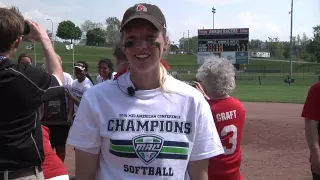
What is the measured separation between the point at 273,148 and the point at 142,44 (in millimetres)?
8483

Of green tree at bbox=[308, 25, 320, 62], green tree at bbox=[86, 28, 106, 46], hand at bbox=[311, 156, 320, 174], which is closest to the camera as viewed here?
hand at bbox=[311, 156, 320, 174]

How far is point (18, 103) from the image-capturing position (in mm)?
2617

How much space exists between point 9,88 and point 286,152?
8.11m

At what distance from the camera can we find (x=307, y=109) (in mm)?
4145

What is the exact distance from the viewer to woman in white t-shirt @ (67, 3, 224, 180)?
217 cm

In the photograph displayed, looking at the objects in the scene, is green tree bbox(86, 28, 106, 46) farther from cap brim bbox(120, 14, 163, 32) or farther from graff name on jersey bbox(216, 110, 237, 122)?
cap brim bbox(120, 14, 163, 32)

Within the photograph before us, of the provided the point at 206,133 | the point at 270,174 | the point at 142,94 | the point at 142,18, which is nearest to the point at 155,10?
the point at 142,18

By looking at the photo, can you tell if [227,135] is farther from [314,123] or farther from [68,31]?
[68,31]

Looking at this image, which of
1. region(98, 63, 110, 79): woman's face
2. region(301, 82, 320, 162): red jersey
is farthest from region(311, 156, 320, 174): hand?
region(98, 63, 110, 79): woman's face

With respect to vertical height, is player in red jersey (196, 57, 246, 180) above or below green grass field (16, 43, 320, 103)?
above

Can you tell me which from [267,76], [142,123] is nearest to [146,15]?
[142,123]

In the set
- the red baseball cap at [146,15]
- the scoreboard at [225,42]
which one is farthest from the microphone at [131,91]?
the scoreboard at [225,42]

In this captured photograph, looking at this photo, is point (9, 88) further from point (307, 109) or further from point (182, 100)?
point (307, 109)

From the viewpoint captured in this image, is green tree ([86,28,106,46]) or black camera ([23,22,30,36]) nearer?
black camera ([23,22,30,36])
